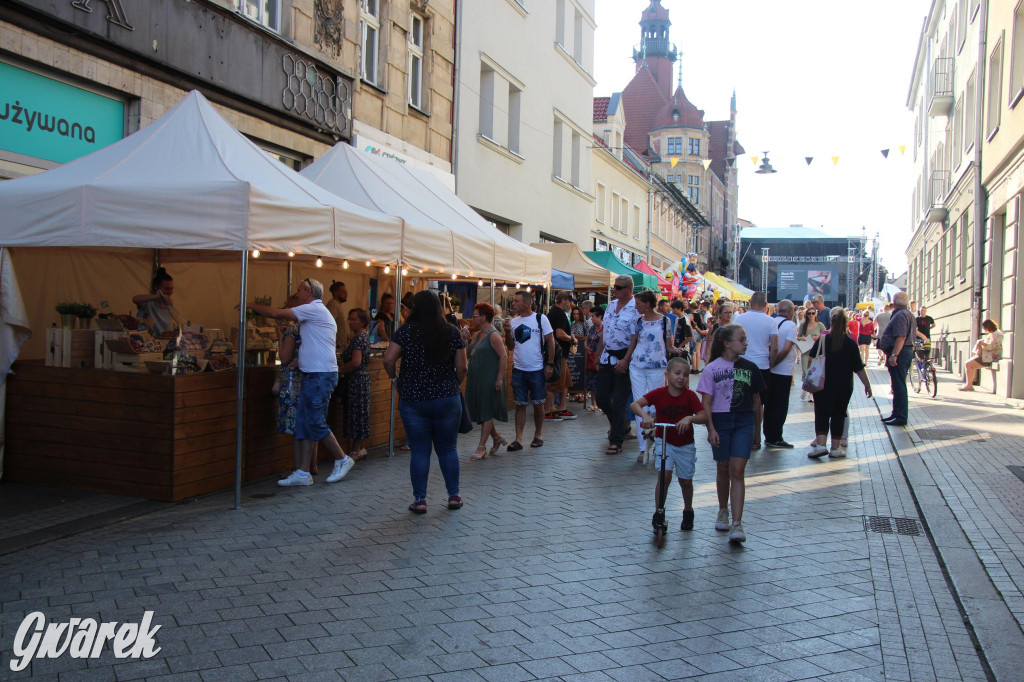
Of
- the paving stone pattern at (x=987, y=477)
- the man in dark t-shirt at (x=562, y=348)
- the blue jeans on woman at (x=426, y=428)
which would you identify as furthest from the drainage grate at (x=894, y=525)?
the man in dark t-shirt at (x=562, y=348)

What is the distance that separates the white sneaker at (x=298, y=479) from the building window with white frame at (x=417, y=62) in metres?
10.7

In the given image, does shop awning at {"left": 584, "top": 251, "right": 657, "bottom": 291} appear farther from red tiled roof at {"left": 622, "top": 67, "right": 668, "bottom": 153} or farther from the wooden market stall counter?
red tiled roof at {"left": 622, "top": 67, "right": 668, "bottom": 153}

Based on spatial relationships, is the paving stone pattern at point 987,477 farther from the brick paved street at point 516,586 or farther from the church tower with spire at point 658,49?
the church tower with spire at point 658,49

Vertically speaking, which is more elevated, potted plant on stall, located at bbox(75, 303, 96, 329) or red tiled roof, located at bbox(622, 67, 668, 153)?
red tiled roof, located at bbox(622, 67, 668, 153)

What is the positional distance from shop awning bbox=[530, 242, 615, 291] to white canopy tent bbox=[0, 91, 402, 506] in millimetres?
11606

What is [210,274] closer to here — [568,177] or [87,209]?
[87,209]

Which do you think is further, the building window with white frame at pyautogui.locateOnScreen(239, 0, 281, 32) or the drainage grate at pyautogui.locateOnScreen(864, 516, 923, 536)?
the building window with white frame at pyautogui.locateOnScreen(239, 0, 281, 32)

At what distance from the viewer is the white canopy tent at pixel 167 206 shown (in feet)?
21.5

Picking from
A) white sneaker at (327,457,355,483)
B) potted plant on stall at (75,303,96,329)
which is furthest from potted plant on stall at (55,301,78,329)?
white sneaker at (327,457,355,483)

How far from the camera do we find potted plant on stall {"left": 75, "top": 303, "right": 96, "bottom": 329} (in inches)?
295

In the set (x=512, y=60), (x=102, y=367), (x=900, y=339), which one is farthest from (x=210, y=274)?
(x=512, y=60)

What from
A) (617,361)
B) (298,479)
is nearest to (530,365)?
(617,361)

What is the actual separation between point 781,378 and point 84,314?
7.52 meters

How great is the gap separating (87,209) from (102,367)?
134cm
